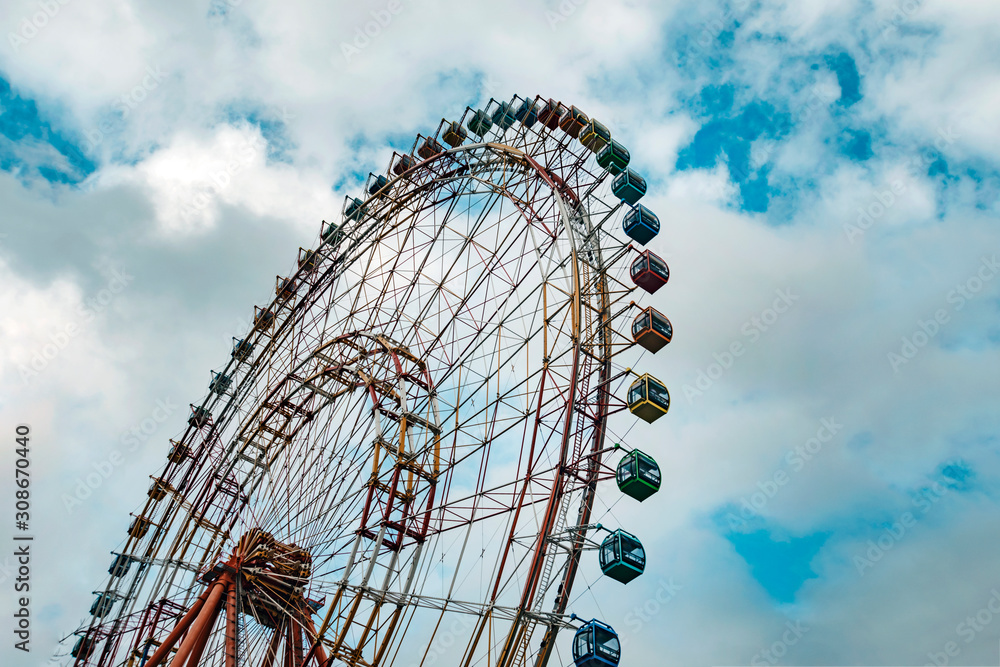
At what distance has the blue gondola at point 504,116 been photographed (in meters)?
28.8

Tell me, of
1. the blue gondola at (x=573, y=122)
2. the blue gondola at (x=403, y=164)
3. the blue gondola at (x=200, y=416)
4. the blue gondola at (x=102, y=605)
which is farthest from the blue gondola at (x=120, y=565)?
the blue gondola at (x=573, y=122)

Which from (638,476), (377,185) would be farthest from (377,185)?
(638,476)

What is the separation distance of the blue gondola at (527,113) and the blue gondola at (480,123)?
58.4 inches

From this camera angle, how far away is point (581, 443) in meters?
21.5

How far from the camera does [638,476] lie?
20516mm

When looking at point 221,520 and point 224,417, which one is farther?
point 224,417

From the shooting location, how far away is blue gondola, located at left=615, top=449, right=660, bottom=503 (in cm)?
2056

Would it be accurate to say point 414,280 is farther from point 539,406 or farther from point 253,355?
point 253,355

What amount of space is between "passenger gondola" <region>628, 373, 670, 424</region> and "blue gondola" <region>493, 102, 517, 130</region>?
1117 centimetres

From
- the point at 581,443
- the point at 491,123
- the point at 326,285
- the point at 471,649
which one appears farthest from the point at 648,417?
the point at 326,285

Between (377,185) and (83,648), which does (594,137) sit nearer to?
(377,185)

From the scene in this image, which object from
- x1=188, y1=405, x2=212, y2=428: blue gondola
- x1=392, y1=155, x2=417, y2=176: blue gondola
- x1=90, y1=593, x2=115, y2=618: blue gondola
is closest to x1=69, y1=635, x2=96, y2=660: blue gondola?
x1=90, y1=593, x2=115, y2=618: blue gondola

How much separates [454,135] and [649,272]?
10729 mm

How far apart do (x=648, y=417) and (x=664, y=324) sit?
9.60 feet
